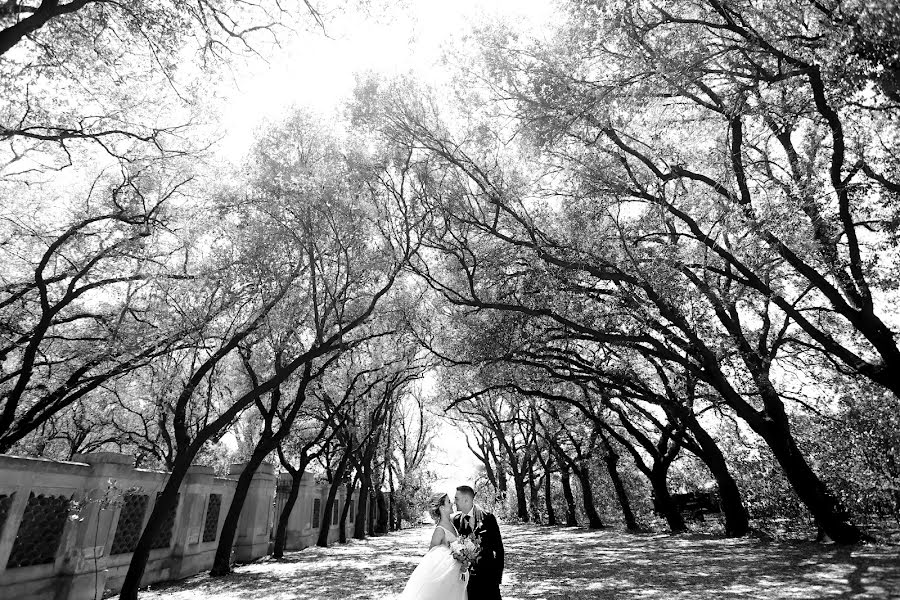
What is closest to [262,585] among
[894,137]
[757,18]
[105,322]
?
[105,322]

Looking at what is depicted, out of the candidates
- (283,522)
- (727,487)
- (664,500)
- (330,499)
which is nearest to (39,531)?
(283,522)

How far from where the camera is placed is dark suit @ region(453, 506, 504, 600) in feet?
20.8

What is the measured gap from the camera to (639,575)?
34.3 feet

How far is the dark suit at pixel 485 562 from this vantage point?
6336 millimetres

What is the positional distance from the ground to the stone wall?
0.90 m

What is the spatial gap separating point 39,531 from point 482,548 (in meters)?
8.02

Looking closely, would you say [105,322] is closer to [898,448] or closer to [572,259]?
[572,259]

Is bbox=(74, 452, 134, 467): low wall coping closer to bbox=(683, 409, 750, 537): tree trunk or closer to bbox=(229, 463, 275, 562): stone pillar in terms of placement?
bbox=(229, 463, 275, 562): stone pillar

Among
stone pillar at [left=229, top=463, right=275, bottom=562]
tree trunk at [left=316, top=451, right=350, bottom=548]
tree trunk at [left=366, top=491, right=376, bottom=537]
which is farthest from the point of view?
tree trunk at [left=366, top=491, right=376, bottom=537]

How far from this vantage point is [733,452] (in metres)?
21.7

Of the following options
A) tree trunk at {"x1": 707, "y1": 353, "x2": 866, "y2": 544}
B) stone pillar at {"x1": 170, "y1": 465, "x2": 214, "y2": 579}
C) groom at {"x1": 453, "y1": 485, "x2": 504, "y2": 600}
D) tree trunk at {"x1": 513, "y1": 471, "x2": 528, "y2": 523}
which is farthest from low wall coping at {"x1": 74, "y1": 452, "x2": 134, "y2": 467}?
tree trunk at {"x1": 513, "y1": 471, "x2": 528, "y2": 523}

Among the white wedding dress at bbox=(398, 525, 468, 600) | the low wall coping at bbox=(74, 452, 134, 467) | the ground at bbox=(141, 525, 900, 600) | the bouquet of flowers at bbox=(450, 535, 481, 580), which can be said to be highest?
the low wall coping at bbox=(74, 452, 134, 467)

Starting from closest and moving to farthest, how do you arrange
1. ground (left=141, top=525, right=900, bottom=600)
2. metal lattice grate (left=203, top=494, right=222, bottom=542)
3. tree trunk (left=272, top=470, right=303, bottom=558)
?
ground (left=141, top=525, right=900, bottom=600) → metal lattice grate (left=203, top=494, right=222, bottom=542) → tree trunk (left=272, top=470, right=303, bottom=558)

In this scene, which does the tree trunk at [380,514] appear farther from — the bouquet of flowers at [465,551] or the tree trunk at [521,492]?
the bouquet of flowers at [465,551]
